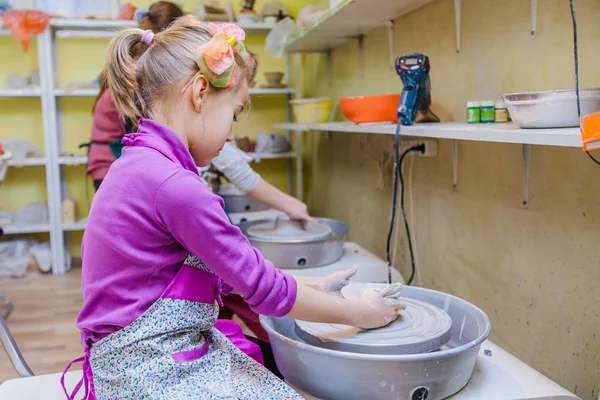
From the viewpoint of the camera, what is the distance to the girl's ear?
0.98 meters

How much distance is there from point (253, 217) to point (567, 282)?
1579mm

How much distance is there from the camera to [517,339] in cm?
151

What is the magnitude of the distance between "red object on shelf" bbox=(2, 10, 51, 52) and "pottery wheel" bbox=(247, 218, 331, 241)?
258 cm

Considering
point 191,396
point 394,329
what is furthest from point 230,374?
point 394,329

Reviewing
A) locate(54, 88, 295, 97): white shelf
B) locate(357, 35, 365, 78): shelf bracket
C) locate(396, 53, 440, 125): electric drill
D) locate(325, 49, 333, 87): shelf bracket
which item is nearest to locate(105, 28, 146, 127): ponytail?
locate(396, 53, 440, 125): electric drill

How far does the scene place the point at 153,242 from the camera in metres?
0.92

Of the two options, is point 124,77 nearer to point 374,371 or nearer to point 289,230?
point 374,371

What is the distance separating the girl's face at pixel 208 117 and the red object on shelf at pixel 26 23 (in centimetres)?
320

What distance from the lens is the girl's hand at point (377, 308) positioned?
99cm

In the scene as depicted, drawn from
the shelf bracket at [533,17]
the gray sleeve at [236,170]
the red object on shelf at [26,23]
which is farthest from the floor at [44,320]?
the shelf bracket at [533,17]

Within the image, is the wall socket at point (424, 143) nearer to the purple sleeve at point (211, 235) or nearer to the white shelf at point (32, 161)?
the purple sleeve at point (211, 235)

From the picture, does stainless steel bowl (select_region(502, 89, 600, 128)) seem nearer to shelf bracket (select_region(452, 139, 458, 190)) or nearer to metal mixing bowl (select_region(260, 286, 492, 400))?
metal mixing bowl (select_region(260, 286, 492, 400))

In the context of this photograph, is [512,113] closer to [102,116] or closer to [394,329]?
[394,329]

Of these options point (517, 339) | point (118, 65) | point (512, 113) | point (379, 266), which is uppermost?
point (118, 65)
